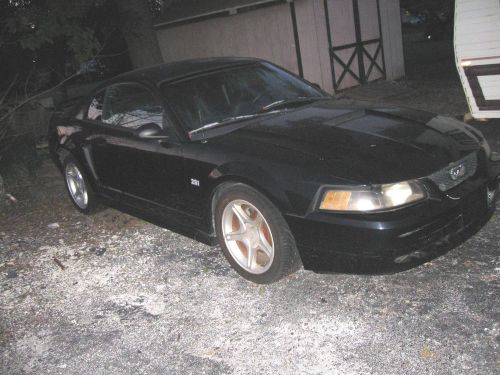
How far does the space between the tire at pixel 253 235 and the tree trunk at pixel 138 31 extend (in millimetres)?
7734

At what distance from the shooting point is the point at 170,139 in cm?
400

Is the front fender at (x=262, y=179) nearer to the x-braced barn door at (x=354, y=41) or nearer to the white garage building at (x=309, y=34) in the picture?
the white garage building at (x=309, y=34)

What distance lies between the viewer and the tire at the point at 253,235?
3373mm

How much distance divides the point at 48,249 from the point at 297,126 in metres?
2.96

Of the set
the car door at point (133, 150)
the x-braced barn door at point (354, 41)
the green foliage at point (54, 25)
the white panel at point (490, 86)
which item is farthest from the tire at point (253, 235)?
the x-braced barn door at point (354, 41)

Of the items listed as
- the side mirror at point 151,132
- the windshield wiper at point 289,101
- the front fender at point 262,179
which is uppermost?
the side mirror at point 151,132

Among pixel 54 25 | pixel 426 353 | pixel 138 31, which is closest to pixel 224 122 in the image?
pixel 426 353

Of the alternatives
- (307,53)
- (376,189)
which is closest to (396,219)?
(376,189)

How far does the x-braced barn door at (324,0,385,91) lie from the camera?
1321 cm

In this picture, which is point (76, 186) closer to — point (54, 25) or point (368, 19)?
point (54, 25)

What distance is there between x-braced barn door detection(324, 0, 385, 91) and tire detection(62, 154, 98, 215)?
892cm

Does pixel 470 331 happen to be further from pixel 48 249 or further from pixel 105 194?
pixel 48 249

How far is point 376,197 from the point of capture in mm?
3018

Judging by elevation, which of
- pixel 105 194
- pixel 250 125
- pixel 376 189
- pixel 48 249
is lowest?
pixel 48 249
